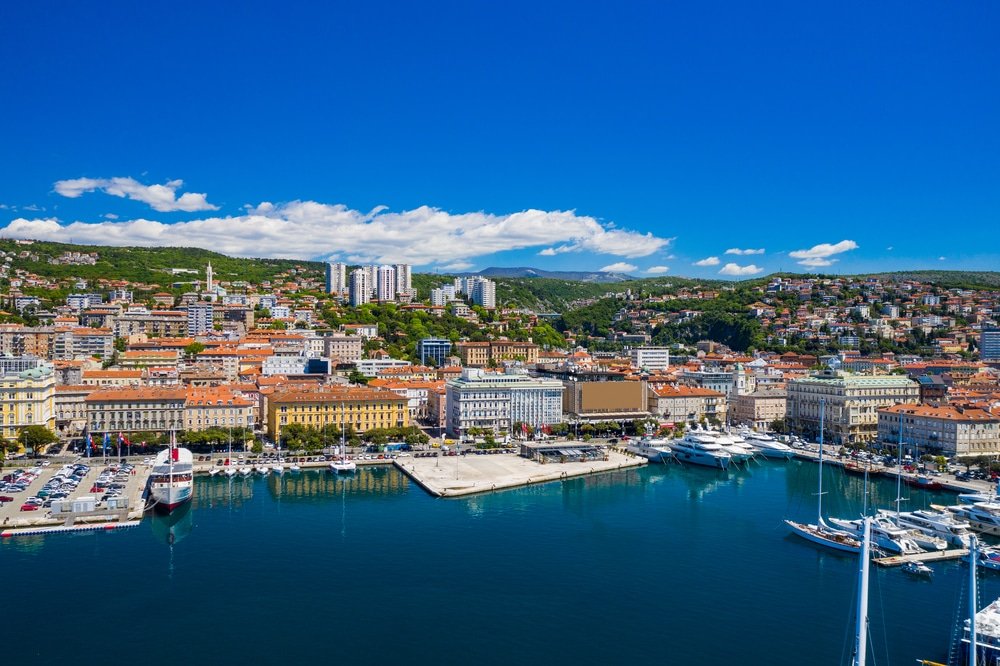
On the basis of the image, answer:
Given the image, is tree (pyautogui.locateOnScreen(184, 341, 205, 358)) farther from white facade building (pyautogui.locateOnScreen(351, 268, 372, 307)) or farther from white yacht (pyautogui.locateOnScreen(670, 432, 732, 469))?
white yacht (pyautogui.locateOnScreen(670, 432, 732, 469))

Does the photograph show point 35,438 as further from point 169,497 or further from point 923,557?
point 923,557

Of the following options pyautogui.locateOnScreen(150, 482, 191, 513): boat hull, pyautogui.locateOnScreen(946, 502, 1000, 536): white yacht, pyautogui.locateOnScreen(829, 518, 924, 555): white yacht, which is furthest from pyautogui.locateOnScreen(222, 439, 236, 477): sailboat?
pyautogui.locateOnScreen(946, 502, 1000, 536): white yacht

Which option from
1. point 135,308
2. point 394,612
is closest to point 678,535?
point 394,612

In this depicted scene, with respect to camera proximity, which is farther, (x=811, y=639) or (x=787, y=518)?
(x=787, y=518)

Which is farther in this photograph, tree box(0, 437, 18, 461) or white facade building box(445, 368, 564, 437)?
white facade building box(445, 368, 564, 437)

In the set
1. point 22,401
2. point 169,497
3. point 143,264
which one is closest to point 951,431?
point 169,497

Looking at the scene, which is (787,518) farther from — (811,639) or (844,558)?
(811,639)
